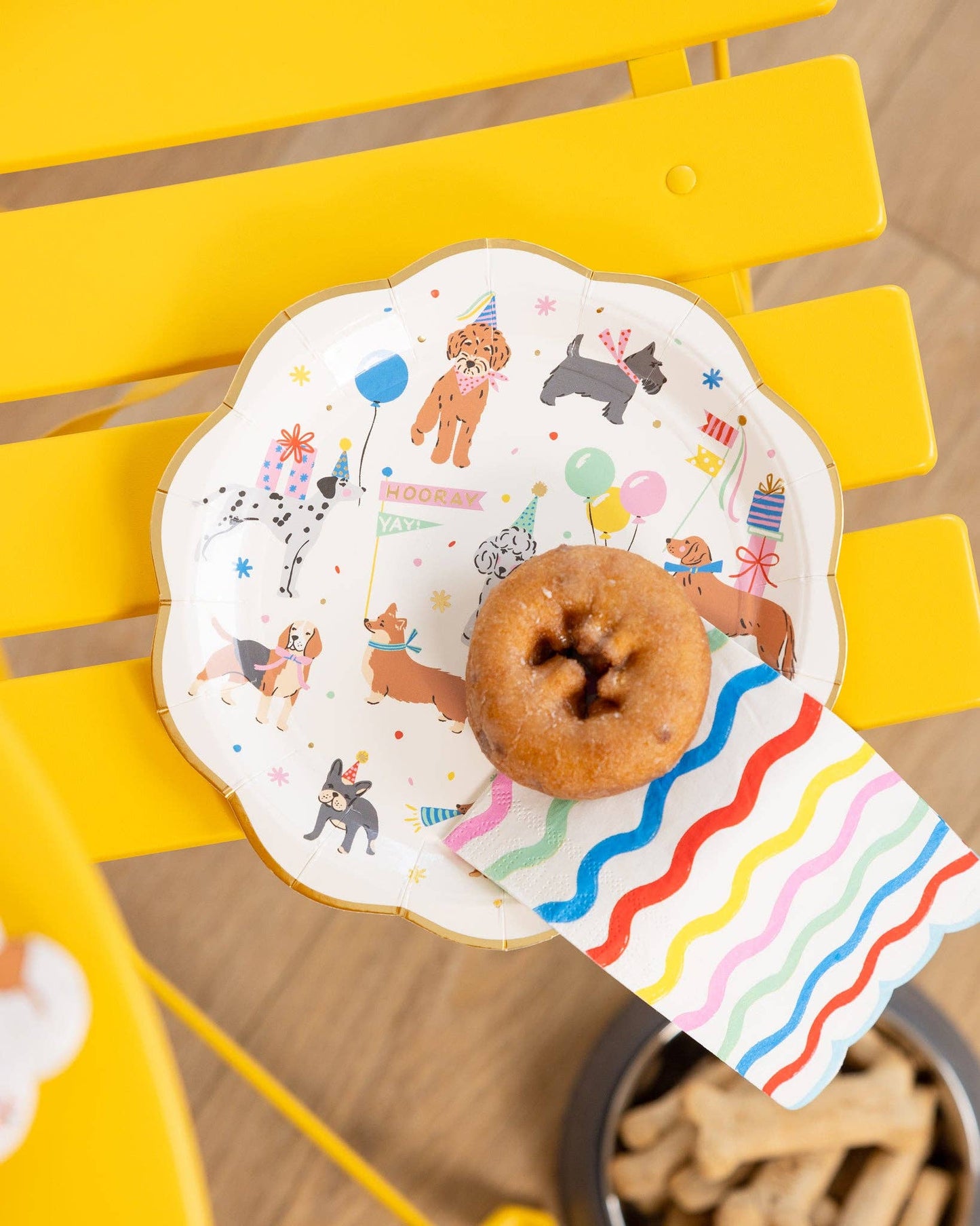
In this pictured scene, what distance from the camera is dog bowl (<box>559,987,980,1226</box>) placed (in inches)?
45.1

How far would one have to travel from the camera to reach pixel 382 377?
805mm

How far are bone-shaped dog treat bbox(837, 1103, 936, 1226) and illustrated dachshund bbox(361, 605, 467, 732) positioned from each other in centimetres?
79

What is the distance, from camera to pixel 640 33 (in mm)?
823

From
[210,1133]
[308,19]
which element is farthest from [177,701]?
[210,1133]

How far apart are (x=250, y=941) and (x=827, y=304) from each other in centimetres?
108

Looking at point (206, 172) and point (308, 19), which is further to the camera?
point (206, 172)

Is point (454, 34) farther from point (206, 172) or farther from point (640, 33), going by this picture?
point (206, 172)

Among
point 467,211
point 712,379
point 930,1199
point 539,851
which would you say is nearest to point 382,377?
point 467,211

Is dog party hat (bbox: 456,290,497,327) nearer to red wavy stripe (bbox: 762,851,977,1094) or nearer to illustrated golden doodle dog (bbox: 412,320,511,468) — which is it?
illustrated golden doodle dog (bbox: 412,320,511,468)

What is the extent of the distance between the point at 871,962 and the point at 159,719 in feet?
1.95

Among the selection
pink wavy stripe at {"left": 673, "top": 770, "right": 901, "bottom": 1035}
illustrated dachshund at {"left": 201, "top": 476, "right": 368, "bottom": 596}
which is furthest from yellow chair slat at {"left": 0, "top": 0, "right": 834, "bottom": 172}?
pink wavy stripe at {"left": 673, "top": 770, "right": 901, "bottom": 1035}

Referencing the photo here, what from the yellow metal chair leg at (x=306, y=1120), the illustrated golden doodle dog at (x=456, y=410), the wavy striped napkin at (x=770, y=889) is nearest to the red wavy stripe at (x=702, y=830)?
the wavy striped napkin at (x=770, y=889)

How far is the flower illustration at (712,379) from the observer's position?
2.57 feet

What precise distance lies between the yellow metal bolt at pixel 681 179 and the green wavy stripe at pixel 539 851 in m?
0.50
